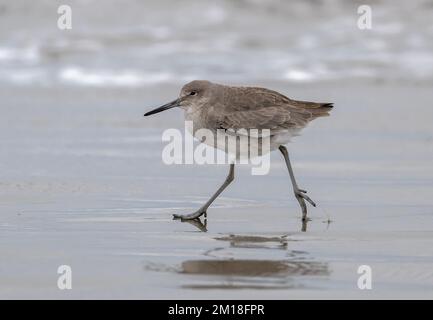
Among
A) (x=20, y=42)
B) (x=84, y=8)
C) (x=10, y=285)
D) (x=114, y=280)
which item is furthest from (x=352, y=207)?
(x=84, y=8)

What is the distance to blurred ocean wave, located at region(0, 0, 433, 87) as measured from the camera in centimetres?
1430

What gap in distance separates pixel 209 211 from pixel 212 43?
930 centimetres

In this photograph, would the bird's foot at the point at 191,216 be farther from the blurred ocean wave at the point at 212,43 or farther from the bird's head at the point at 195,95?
the blurred ocean wave at the point at 212,43

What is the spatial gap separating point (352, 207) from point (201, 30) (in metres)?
10.2

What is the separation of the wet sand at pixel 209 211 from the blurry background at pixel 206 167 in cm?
2

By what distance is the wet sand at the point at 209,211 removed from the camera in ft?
18.4

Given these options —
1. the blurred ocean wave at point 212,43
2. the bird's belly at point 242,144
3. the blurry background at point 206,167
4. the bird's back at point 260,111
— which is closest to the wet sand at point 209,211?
the blurry background at point 206,167

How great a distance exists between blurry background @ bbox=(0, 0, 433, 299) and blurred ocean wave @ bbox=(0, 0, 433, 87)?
41 millimetres

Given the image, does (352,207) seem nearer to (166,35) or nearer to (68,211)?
(68,211)

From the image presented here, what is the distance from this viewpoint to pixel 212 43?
54.0 ft

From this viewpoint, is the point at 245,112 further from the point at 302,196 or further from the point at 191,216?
the point at 191,216

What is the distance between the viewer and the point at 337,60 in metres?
15.1

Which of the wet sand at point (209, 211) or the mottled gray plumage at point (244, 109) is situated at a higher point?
the mottled gray plumage at point (244, 109)

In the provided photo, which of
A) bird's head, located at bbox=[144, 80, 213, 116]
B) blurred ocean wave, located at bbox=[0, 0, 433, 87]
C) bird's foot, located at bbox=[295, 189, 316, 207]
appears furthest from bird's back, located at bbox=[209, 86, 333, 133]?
blurred ocean wave, located at bbox=[0, 0, 433, 87]
